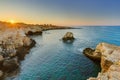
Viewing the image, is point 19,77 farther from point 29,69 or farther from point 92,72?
point 92,72

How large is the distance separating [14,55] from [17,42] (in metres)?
10.7

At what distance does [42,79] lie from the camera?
26.9 meters

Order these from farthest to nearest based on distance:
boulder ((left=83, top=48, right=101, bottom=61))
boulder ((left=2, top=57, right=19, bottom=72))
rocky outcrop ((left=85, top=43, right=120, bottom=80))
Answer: boulder ((left=83, top=48, right=101, bottom=61))
boulder ((left=2, top=57, right=19, bottom=72))
rocky outcrop ((left=85, top=43, right=120, bottom=80))

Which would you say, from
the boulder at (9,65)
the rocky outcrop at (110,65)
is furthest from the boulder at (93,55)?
the boulder at (9,65)

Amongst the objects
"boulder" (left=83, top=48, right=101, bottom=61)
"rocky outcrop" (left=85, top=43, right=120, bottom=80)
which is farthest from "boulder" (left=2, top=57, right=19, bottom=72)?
"boulder" (left=83, top=48, right=101, bottom=61)

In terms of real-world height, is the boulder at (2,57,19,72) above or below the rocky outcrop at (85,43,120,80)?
Answer: below

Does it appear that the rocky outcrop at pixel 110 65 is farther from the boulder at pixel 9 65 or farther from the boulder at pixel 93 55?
the boulder at pixel 9 65

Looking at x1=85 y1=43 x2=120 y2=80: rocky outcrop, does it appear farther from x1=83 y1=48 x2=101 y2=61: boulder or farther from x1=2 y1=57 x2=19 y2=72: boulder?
x1=2 y1=57 x2=19 y2=72: boulder

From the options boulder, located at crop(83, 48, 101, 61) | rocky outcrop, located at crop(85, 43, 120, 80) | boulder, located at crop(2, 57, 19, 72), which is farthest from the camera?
boulder, located at crop(83, 48, 101, 61)

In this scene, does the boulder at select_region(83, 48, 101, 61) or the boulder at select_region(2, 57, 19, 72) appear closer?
the boulder at select_region(2, 57, 19, 72)

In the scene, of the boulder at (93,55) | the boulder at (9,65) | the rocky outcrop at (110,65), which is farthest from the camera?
the boulder at (93,55)

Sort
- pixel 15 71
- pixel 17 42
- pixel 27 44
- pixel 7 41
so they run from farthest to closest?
pixel 27 44 → pixel 17 42 → pixel 7 41 → pixel 15 71

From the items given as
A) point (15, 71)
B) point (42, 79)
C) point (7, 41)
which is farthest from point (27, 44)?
point (42, 79)

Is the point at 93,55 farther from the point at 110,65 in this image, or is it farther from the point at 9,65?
the point at 9,65
